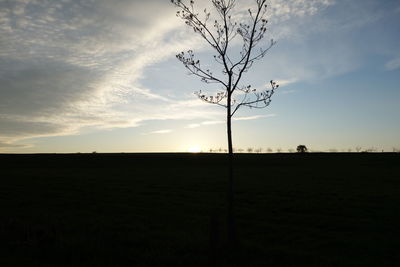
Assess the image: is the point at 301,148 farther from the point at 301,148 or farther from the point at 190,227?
the point at 190,227

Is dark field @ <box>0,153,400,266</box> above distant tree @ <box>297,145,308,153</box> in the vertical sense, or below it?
below

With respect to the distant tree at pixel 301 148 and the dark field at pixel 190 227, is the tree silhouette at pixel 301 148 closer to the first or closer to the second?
the distant tree at pixel 301 148

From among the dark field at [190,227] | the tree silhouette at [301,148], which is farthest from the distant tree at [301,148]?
the dark field at [190,227]

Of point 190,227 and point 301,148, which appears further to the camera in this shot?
point 301,148

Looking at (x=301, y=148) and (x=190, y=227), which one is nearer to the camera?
(x=190, y=227)

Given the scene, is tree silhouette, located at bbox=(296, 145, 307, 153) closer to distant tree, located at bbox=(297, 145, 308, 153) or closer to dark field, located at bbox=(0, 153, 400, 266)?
distant tree, located at bbox=(297, 145, 308, 153)

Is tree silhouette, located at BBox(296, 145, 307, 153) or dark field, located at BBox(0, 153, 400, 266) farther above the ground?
tree silhouette, located at BBox(296, 145, 307, 153)

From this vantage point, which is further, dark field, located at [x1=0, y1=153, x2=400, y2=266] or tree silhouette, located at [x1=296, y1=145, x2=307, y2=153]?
tree silhouette, located at [x1=296, y1=145, x2=307, y2=153]

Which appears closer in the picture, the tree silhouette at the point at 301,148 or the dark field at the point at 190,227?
the dark field at the point at 190,227

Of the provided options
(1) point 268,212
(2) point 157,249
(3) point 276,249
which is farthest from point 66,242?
(1) point 268,212

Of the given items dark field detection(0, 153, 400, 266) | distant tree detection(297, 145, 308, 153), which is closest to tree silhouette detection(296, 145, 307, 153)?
distant tree detection(297, 145, 308, 153)

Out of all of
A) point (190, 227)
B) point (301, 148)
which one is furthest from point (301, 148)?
point (190, 227)

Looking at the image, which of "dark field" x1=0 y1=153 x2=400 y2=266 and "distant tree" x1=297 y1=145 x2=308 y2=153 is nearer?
"dark field" x1=0 y1=153 x2=400 y2=266

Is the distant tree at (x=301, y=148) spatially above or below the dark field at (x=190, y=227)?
above
